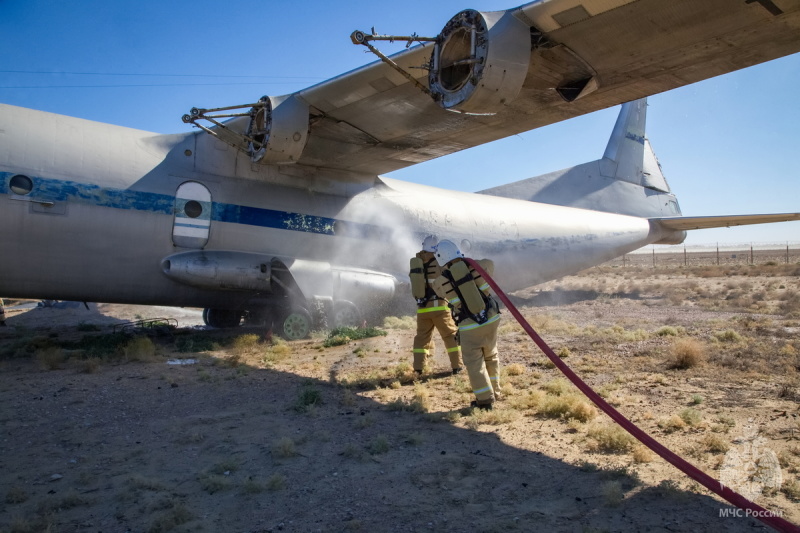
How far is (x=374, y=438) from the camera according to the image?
195 inches

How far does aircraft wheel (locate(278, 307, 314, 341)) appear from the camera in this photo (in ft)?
34.4

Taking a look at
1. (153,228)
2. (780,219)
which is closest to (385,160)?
(153,228)

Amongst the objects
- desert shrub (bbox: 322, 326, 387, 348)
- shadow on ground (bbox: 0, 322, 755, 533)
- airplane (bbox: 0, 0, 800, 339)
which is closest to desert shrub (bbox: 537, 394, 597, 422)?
shadow on ground (bbox: 0, 322, 755, 533)

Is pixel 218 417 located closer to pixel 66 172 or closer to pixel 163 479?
pixel 163 479

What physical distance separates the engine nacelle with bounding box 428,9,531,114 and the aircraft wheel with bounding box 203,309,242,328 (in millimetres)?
8678

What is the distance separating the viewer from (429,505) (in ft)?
11.7

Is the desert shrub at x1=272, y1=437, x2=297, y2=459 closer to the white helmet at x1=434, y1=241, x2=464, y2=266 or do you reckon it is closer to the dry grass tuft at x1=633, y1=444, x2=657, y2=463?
the white helmet at x1=434, y1=241, x2=464, y2=266

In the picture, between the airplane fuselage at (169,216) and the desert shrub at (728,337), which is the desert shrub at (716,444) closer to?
the desert shrub at (728,337)

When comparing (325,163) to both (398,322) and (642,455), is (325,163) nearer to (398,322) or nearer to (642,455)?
(398,322)

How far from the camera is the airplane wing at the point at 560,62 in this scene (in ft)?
20.6

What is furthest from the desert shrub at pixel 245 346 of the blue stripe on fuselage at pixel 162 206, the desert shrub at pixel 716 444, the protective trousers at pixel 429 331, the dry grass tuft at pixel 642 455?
the desert shrub at pixel 716 444

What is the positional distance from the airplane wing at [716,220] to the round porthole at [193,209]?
14467 millimetres

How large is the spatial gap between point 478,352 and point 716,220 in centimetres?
1367

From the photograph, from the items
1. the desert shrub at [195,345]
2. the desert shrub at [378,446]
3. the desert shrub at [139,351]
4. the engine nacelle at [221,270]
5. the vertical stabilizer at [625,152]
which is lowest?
the desert shrub at [195,345]
